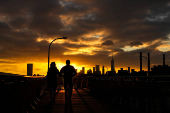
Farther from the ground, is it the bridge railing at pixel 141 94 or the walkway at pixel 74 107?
the bridge railing at pixel 141 94

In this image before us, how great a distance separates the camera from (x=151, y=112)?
25.6 feet

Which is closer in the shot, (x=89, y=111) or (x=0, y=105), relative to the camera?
(x=0, y=105)

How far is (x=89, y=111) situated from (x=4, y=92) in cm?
588

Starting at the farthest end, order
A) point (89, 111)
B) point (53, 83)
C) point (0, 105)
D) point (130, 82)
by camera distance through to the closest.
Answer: point (53, 83), point (89, 111), point (130, 82), point (0, 105)

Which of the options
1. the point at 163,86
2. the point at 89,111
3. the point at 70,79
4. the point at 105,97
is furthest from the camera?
the point at 105,97

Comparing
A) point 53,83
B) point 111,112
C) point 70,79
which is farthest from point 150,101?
point 53,83

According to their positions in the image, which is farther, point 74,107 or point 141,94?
point 74,107

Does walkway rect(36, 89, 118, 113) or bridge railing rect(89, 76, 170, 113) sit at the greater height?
bridge railing rect(89, 76, 170, 113)

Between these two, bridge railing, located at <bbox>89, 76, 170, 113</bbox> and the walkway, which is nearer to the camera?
bridge railing, located at <bbox>89, 76, 170, 113</bbox>

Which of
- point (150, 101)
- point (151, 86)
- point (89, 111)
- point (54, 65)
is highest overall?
point (54, 65)

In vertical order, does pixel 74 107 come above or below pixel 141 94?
below

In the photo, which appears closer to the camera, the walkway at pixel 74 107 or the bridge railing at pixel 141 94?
the bridge railing at pixel 141 94

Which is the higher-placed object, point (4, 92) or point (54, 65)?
point (54, 65)

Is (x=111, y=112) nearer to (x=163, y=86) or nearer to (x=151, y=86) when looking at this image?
(x=151, y=86)
